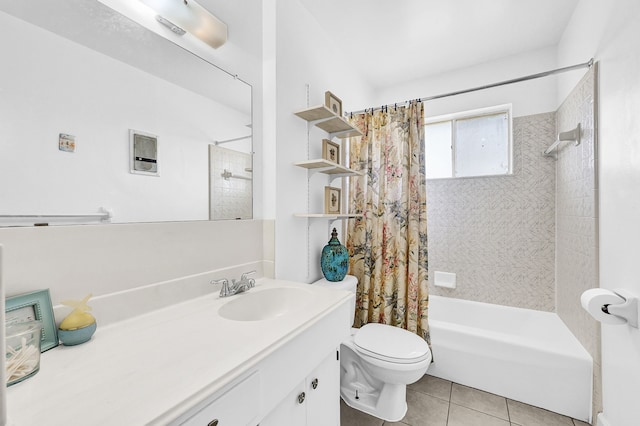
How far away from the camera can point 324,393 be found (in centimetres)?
113

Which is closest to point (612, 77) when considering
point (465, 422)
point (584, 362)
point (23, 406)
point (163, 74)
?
point (584, 362)

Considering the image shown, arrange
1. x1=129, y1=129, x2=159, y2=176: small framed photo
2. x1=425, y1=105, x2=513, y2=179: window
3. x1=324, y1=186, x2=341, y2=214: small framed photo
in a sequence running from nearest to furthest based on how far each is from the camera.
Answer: x1=129, y1=129, x2=159, y2=176: small framed photo
x1=324, y1=186, x2=341, y2=214: small framed photo
x1=425, y1=105, x2=513, y2=179: window

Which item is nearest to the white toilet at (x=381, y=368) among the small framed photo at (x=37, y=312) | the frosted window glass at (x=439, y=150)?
the small framed photo at (x=37, y=312)

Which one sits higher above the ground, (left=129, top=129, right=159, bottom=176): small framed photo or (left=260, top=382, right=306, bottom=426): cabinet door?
(left=129, top=129, right=159, bottom=176): small framed photo

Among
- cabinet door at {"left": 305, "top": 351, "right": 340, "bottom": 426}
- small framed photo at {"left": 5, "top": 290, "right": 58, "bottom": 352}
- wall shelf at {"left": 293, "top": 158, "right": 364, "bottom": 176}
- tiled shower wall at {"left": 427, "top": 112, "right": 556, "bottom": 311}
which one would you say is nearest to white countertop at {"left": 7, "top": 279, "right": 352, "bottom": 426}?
small framed photo at {"left": 5, "top": 290, "right": 58, "bottom": 352}

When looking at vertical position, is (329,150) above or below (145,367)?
above

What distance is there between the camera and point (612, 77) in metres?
1.29

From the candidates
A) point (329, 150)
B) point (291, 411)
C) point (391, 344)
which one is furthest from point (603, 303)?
point (329, 150)

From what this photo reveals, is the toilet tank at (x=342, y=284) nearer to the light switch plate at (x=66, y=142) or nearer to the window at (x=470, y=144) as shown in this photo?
the light switch plate at (x=66, y=142)

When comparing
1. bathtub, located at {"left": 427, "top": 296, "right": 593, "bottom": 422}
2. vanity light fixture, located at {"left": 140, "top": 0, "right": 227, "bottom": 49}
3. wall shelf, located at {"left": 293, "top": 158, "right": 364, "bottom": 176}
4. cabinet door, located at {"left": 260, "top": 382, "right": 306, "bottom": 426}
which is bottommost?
bathtub, located at {"left": 427, "top": 296, "right": 593, "bottom": 422}

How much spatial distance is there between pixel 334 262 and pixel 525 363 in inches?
53.1

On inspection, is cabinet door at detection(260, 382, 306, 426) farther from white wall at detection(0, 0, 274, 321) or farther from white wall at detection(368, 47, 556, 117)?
white wall at detection(368, 47, 556, 117)

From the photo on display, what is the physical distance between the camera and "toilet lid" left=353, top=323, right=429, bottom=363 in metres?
1.45

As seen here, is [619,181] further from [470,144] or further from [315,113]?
[315,113]
